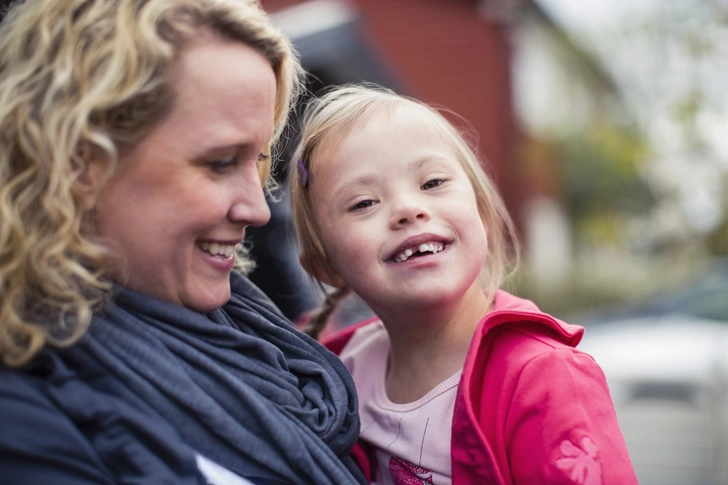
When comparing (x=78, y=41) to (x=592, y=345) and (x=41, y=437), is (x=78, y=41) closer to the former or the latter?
(x=41, y=437)

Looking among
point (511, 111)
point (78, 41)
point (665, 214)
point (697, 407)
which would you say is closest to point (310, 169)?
point (78, 41)

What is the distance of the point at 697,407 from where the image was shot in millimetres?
5168

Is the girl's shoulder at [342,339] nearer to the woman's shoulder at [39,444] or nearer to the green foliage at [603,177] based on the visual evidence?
the woman's shoulder at [39,444]

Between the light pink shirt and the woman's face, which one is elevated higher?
the woman's face

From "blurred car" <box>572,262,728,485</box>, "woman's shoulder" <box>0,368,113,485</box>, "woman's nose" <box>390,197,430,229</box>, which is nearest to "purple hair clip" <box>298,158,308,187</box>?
"woman's nose" <box>390,197,430,229</box>

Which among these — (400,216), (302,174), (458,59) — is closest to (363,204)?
(400,216)

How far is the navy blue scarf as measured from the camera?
132cm

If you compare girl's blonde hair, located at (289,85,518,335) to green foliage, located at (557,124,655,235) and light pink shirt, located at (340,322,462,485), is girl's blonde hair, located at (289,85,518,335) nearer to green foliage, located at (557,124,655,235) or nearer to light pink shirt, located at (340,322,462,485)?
light pink shirt, located at (340,322,462,485)

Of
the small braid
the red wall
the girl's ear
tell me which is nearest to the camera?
the girl's ear

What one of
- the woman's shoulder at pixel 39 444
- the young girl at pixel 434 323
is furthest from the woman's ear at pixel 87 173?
the young girl at pixel 434 323

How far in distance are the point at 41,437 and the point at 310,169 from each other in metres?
1.12

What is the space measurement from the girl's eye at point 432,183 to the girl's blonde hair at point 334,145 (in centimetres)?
16

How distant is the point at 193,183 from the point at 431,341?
2.94 ft

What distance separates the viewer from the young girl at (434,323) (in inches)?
62.1
